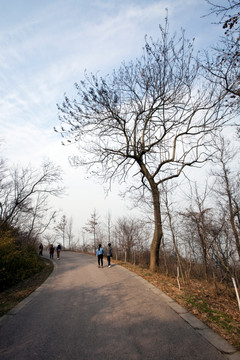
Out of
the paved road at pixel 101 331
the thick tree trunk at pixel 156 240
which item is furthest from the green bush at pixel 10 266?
the thick tree trunk at pixel 156 240

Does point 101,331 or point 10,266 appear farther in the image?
point 10,266

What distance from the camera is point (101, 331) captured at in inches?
168

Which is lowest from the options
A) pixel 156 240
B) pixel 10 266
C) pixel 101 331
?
pixel 101 331

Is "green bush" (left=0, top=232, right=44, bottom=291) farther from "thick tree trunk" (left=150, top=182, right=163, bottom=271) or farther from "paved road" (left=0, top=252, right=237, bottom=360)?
"thick tree trunk" (left=150, top=182, right=163, bottom=271)

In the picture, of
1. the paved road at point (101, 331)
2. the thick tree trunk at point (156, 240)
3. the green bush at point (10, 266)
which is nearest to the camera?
the paved road at point (101, 331)

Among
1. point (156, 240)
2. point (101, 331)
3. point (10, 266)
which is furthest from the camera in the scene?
point (156, 240)

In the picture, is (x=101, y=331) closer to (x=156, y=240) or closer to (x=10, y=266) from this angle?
(x=156, y=240)

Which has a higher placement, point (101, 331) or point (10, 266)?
point (10, 266)

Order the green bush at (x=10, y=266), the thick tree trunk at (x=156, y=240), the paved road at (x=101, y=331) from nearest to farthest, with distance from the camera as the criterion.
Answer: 1. the paved road at (x=101, y=331)
2. the green bush at (x=10, y=266)
3. the thick tree trunk at (x=156, y=240)

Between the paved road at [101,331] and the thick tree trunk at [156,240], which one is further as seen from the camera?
the thick tree trunk at [156,240]

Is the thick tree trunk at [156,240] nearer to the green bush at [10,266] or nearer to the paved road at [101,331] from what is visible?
the paved road at [101,331]

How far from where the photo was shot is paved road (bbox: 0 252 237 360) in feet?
11.4

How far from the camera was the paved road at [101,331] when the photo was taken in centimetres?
346

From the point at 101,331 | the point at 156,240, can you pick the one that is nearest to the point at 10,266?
the point at 156,240
